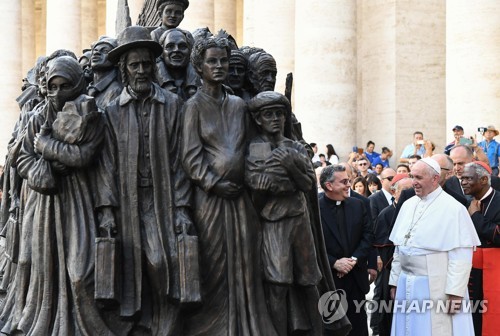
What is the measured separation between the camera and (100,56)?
8172mm

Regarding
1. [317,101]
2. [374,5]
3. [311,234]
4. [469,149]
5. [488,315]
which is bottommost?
[488,315]

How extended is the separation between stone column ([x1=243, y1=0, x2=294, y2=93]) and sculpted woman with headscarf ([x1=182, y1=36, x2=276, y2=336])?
56.2ft

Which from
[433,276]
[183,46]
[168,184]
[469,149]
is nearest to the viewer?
[168,184]

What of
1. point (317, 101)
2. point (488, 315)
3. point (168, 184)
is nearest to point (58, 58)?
point (168, 184)

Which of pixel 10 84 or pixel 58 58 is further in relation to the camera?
pixel 10 84

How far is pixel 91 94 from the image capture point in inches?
318

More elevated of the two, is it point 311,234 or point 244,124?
point 244,124

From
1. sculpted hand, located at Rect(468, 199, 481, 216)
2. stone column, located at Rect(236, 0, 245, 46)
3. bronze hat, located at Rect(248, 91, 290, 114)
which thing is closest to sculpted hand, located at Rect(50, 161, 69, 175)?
bronze hat, located at Rect(248, 91, 290, 114)

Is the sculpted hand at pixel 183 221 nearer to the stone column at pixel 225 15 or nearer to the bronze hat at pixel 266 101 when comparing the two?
the bronze hat at pixel 266 101

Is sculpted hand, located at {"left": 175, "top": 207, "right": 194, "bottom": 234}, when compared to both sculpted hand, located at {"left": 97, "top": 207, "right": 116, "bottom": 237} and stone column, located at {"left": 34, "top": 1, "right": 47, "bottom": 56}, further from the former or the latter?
stone column, located at {"left": 34, "top": 1, "right": 47, "bottom": 56}

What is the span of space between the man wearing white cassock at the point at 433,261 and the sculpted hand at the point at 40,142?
385 cm

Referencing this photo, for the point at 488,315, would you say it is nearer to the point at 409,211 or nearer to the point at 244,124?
the point at 409,211

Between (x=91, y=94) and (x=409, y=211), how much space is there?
11.5 feet

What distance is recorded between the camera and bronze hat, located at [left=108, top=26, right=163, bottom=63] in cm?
732
